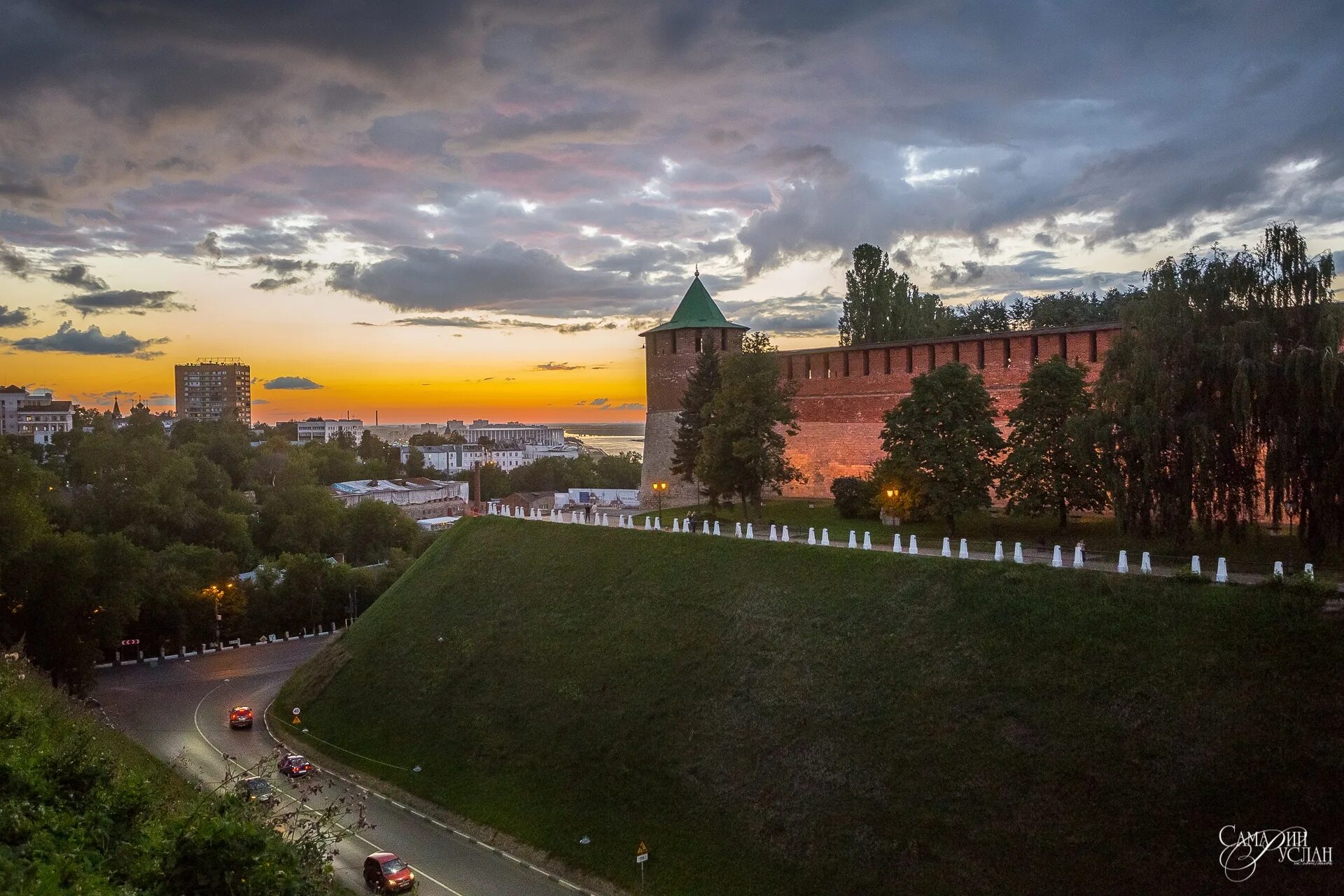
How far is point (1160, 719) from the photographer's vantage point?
11.7 metres

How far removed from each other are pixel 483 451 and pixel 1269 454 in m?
115

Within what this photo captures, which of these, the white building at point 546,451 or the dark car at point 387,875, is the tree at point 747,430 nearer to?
the dark car at point 387,875

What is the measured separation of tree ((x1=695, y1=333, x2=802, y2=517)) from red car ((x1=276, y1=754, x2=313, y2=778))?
39.6ft

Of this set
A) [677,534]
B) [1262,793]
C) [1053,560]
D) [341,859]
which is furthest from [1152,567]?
[341,859]

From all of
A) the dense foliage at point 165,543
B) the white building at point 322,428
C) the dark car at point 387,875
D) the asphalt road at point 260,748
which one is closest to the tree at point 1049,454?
the asphalt road at point 260,748

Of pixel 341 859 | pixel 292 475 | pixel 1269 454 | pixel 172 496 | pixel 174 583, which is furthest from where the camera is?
pixel 292 475

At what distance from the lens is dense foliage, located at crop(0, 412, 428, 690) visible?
1003 inches

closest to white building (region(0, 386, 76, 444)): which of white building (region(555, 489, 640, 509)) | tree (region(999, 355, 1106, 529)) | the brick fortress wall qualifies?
white building (region(555, 489, 640, 509))

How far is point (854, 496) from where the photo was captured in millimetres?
25891

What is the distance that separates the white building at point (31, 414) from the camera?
103688 millimetres

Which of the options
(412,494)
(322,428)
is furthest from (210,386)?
(412,494)

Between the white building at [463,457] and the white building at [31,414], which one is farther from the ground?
the white building at [31,414]

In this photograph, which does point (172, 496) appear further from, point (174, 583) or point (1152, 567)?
point (1152, 567)

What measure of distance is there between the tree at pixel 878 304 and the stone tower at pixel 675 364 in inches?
347
